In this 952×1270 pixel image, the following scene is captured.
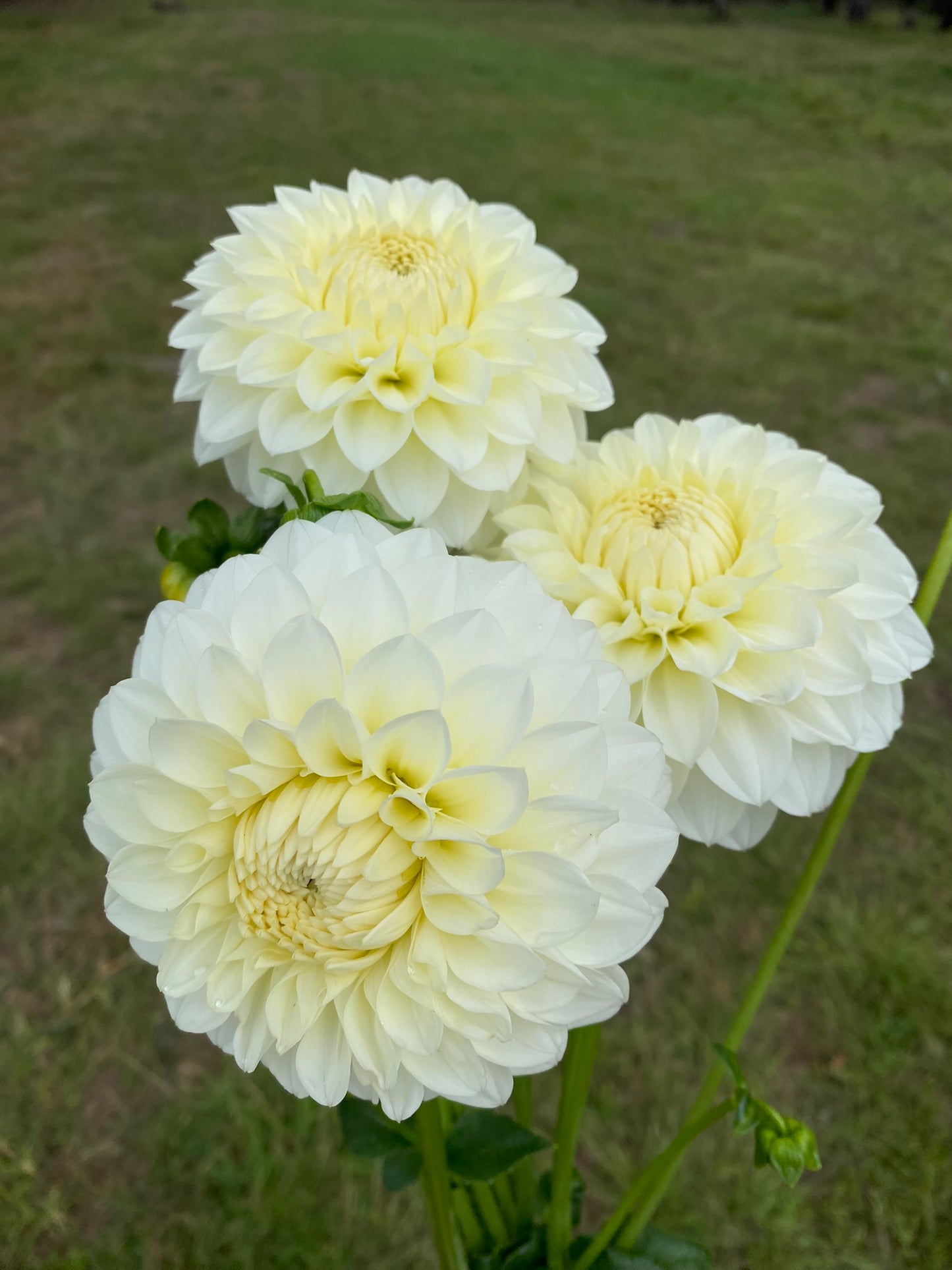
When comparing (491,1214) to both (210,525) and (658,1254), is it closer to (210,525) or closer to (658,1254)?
(658,1254)

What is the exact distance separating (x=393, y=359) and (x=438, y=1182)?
421 mm

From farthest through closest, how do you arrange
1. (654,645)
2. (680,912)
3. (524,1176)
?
(680,912) < (524,1176) < (654,645)

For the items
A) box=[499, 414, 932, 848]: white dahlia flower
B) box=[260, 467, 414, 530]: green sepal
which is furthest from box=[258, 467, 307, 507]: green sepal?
box=[499, 414, 932, 848]: white dahlia flower

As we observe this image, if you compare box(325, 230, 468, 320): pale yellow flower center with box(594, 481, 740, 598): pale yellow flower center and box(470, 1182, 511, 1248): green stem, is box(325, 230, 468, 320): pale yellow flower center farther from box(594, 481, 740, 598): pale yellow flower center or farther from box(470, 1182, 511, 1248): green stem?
box(470, 1182, 511, 1248): green stem

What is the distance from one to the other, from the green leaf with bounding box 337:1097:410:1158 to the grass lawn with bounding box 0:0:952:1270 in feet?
2.49

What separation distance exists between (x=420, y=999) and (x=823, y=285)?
3.41m

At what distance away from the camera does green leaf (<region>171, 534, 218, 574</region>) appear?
0.51 m

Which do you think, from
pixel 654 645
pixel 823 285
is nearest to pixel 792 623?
pixel 654 645

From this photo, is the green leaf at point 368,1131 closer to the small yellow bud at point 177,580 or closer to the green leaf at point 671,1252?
the green leaf at point 671,1252

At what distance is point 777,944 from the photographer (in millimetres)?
527

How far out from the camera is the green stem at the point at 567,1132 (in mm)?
516

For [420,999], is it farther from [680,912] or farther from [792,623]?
[680,912]

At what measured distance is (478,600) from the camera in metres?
0.37

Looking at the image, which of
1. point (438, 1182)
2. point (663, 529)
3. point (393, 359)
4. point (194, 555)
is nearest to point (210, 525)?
Answer: point (194, 555)
